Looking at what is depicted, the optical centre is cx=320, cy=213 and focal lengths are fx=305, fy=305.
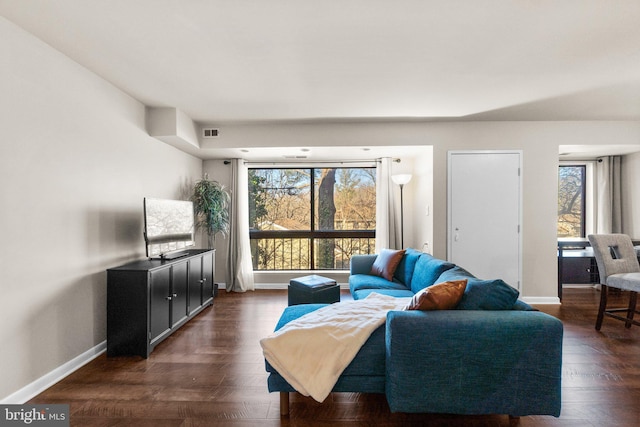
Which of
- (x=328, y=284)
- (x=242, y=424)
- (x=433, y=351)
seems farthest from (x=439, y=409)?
(x=328, y=284)

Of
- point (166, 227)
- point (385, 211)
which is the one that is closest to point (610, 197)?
point (385, 211)

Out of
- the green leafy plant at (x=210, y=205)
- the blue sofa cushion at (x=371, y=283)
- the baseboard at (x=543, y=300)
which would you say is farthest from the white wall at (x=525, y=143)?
the green leafy plant at (x=210, y=205)

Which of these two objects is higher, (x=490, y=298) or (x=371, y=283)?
(x=490, y=298)

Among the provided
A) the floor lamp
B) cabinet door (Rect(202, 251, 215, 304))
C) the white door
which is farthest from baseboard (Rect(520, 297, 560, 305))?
cabinet door (Rect(202, 251, 215, 304))

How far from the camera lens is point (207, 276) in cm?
403

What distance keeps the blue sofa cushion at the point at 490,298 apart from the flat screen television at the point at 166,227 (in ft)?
9.33

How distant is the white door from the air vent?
326cm

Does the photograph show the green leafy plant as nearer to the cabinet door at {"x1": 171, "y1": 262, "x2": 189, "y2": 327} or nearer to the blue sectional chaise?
the cabinet door at {"x1": 171, "y1": 262, "x2": 189, "y2": 327}

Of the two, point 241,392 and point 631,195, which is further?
point 631,195

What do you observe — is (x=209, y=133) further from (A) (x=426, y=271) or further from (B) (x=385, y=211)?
(A) (x=426, y=271)

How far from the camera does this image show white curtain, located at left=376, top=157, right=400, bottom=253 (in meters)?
4.95

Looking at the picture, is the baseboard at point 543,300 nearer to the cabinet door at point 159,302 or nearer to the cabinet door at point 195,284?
the cabinet door at point 195,284

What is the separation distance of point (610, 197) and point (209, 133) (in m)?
6.42

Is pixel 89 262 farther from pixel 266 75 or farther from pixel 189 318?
pixel 266 75
